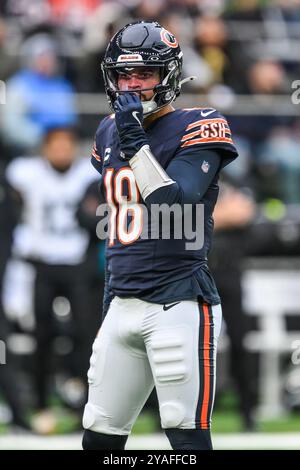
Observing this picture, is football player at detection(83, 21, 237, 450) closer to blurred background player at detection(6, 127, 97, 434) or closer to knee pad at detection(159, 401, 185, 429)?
knee pad at detection(159, 401, 185, 429)

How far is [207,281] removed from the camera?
4.24m

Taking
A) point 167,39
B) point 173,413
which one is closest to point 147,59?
point 167,39

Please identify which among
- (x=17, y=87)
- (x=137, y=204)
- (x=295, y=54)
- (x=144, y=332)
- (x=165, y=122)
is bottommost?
(x=144, y=332)

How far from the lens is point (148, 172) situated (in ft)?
13.1

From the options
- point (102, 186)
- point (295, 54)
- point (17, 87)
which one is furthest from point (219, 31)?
point (102, 186)

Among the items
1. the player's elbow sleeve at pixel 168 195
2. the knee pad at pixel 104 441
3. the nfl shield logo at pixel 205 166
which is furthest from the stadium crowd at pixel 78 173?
the player's elbow sleeve at pixel 168 195

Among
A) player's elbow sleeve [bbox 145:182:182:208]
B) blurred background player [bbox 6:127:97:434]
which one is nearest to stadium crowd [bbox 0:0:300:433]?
blurred background player [bbox 6:127:97:434]

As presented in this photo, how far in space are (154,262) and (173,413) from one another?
0.55m

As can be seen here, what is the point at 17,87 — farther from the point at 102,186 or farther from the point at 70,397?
the point at 102,186

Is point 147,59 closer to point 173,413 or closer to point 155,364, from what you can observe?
point 155,364

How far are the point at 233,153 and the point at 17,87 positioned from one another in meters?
4.71

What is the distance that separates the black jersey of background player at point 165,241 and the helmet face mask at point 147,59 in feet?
0.32

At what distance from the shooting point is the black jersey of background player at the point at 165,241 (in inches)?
164

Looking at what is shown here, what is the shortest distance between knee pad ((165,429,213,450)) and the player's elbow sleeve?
2.66ft
